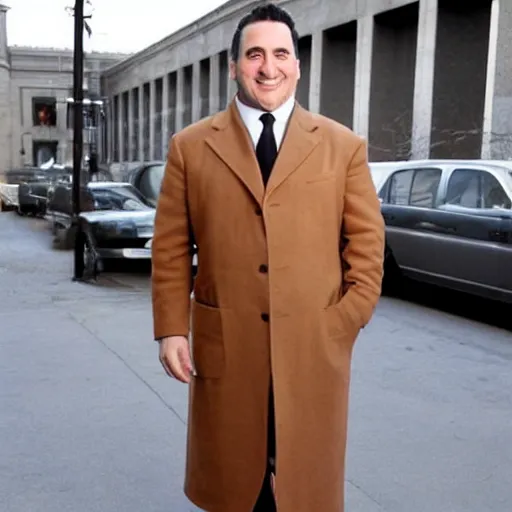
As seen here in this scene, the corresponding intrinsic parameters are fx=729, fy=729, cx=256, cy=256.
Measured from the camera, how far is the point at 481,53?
2212 centimetres

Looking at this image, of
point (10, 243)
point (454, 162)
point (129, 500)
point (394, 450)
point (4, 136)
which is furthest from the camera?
→ point (4, 136)

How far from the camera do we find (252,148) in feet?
7.88

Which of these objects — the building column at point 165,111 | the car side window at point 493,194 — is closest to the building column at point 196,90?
the building column at point 165,111

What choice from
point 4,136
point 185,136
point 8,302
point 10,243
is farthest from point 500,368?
point 4,136

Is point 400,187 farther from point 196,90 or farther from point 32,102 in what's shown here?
point 32,102

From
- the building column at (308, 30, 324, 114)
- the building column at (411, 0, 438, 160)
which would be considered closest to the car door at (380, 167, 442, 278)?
the building column at (411, 0, 438, 160)

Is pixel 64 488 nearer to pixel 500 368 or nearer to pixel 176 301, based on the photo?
pixel 176 301

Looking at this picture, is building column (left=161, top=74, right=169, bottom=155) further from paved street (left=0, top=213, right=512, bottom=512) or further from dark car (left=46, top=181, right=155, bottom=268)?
paved street (left=0, top=213, right=512, bottom=512)

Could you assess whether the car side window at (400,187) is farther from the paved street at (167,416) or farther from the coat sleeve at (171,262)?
the coat sleeve at (171,262)

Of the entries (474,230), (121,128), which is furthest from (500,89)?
(121,128)

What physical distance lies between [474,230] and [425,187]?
3.95ft

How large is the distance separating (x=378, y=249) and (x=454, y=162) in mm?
6387

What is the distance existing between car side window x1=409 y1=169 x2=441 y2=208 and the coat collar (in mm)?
6443

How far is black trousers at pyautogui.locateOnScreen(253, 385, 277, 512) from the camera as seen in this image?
8.24ft
